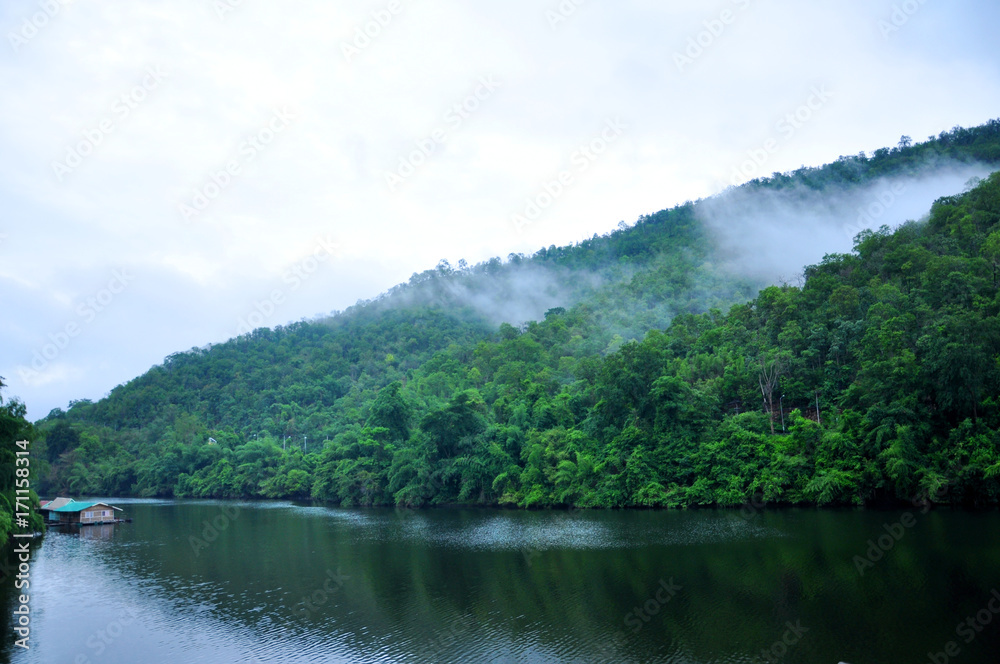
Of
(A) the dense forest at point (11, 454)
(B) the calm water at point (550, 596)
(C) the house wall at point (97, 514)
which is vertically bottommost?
(B) the calm water at point (550, 596)

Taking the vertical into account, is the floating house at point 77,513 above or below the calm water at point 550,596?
above

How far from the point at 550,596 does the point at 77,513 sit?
3933cm

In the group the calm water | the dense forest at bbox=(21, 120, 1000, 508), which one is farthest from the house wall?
the dense forest at bbox=(21, 120, 1000, 508)

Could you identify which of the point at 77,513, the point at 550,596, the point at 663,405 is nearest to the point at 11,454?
the point at 77,513

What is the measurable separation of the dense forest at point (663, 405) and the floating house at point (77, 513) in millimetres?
11621

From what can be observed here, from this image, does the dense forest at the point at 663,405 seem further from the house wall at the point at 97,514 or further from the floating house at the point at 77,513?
→ the house wall at the point at 97,514

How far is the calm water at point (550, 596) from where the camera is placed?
1500 centimetres

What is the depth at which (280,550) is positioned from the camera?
31.5 meters

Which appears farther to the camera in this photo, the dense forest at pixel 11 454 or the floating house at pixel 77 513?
the floating house at pixel 77 513

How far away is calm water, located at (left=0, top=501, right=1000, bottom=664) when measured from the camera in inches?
591

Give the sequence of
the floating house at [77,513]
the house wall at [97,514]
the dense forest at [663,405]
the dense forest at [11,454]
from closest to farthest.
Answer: the dense forest at [11,454], the dense forest at [663,405], the house wall at [97,514], the floating house at [77,513]

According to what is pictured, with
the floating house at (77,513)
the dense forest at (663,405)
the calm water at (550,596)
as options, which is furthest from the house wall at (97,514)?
the dense forest at (663,405)

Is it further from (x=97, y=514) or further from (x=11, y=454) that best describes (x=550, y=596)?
(x=97, y=514)

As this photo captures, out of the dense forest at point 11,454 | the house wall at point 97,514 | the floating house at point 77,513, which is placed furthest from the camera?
the floating house at point 77,513
